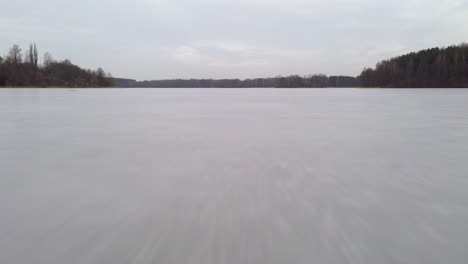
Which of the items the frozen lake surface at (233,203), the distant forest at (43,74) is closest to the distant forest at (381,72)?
the distant forest at (43,74)

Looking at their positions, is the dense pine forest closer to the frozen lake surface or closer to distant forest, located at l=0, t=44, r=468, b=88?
distant forest, located at l=0, t=44, r=468, b=88

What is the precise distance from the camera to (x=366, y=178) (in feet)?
10.1

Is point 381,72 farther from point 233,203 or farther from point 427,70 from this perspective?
point 233,203

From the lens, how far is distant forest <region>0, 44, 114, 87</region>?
4831cm

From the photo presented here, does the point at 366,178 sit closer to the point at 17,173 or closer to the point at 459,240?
the point at 459,240

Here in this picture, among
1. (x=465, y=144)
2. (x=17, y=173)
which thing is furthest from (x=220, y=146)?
(x=465, y=144)

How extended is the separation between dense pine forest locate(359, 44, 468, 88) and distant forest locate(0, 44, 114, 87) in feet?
213

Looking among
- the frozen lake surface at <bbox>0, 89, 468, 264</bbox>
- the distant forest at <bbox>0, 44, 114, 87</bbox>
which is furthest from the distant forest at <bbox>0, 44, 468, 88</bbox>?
the frozen lake surface at <bbox>0, 89, 468, 264</bbox>

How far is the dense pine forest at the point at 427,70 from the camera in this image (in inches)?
2106

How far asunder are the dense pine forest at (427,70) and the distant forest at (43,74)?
65031mm

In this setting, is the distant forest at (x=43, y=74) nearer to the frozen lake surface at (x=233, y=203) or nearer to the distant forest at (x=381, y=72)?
the distant forest at (x=381, y=72)

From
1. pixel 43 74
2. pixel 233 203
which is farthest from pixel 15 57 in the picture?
pixel 233 203

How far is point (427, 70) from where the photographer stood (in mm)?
55500

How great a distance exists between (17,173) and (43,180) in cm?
48
